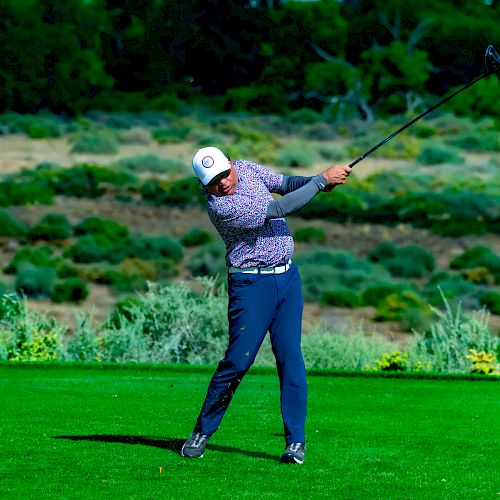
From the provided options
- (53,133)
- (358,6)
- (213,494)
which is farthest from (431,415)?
(358,6)

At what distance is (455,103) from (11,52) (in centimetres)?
1717

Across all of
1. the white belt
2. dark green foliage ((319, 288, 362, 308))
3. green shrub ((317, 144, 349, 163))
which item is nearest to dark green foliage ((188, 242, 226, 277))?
dark green foliage ((319, 288, 362, 308))

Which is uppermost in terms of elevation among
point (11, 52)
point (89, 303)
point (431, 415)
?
point (11, 52)

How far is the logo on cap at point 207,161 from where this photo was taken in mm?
7094

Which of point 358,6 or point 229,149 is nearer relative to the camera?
point 229,149

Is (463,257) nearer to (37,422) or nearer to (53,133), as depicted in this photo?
(53,133)

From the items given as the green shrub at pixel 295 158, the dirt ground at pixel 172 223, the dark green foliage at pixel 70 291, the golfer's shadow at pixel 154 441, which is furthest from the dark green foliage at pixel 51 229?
the golfer's shadow at pixel 154 441

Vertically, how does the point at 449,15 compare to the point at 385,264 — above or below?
above

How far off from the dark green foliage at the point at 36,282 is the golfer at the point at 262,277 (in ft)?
89.8

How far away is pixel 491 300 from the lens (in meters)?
33.3

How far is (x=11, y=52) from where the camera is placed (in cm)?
5144

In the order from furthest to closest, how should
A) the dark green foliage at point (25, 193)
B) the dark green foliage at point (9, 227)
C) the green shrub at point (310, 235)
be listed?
1. the dark green foliage at point (25, 193)
2. the green shrub at point (310, 235)
3. the dark green foliage at point (9, 227)

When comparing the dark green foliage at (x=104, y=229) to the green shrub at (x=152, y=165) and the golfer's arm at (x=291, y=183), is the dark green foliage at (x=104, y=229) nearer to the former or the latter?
the green shrub at (x=152, y=165)

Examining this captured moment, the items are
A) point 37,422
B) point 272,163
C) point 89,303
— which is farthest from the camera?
point 272,163
